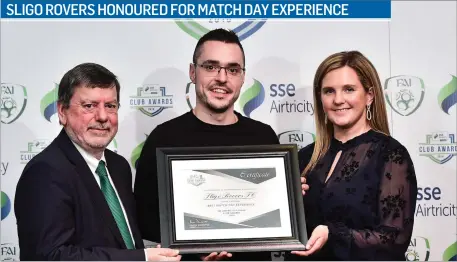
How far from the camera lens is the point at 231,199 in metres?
2.95

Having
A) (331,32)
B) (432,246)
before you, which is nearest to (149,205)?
(331,32)

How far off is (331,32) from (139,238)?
5.45 ft

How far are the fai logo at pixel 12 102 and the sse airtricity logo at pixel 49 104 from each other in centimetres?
11

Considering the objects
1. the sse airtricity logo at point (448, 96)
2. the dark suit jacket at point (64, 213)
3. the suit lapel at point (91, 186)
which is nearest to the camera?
the dark suit jacket at point (64, 213)

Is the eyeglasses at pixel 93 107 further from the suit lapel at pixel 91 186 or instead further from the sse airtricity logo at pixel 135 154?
the sse airtricity logo at pixel 135 154

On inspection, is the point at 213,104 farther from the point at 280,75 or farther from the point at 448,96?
the point at 448,96

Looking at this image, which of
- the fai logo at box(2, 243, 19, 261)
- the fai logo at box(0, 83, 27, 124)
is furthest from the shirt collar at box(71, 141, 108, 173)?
the fai logo at box(2, 243, 19, 261)

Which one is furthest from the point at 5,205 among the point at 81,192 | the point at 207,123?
the point at 207,123

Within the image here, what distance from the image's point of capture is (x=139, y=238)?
2975 millimetres

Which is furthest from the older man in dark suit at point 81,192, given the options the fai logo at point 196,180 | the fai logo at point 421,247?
the fai logo at point 421,247

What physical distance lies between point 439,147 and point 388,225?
0.94 m

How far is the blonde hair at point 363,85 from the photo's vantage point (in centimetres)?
308

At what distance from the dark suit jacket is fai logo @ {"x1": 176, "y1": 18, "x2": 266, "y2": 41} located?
3.68ft

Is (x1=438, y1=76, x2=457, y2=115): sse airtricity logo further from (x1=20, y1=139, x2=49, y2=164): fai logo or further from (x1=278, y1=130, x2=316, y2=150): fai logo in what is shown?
(x1=20, y1=139, x2=49, y2=164): fai logo
